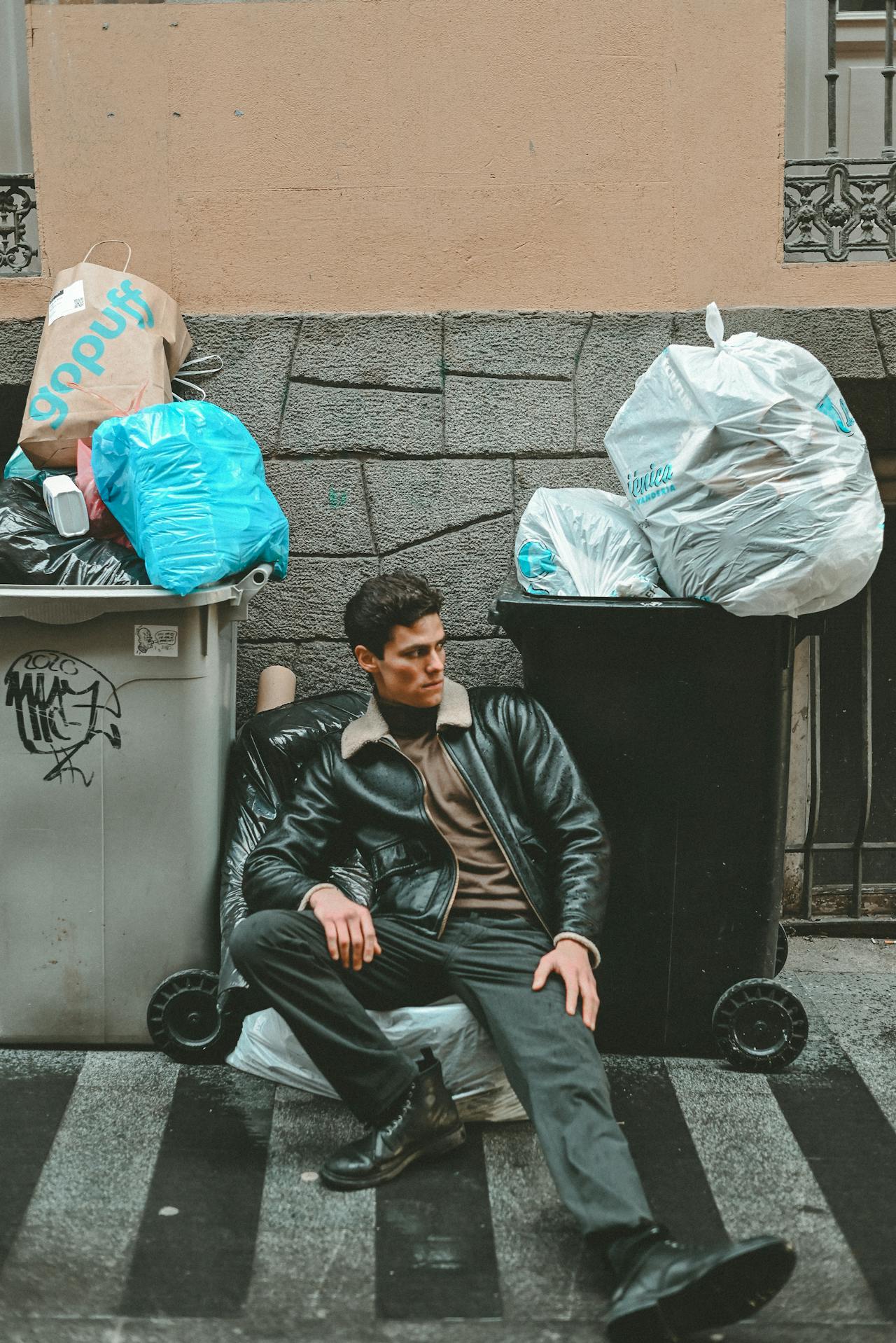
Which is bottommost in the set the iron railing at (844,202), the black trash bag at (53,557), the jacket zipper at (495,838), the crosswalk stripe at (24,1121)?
the crosswalk stripe at (24,1121)

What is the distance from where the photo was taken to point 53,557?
3205 millimetres

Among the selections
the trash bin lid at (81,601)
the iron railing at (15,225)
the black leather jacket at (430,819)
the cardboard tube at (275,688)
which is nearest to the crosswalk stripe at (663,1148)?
the black leather jacket at (430,819)

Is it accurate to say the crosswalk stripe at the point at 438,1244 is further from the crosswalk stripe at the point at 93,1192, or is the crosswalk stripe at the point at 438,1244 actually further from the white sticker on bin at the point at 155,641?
the white sticker on bin at the point at 155,641

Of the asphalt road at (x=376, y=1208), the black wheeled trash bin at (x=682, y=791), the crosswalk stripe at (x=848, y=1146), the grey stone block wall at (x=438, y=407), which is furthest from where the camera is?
the grey stone block wall at (x=438, y=407)

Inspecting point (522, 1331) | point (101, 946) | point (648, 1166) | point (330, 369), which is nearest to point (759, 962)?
point (648, 1166)

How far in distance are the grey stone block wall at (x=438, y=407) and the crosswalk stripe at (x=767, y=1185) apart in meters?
1.61

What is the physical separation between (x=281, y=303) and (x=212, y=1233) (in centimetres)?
278

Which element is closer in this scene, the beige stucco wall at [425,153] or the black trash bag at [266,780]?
the black trash bag at [266,780]

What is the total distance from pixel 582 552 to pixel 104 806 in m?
1.39

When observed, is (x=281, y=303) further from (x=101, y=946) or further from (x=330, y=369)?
(x=101, y=946)

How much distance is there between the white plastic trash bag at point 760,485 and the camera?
9.93 ft

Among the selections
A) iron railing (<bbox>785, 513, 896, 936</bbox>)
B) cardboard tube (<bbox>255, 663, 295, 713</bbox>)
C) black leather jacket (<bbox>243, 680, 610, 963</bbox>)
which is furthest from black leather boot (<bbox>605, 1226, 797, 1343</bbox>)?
iron railing (<bbox>785, 513, 896, 936</bbox>)

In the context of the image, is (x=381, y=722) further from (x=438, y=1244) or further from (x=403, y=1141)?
(x=438, y=1244)

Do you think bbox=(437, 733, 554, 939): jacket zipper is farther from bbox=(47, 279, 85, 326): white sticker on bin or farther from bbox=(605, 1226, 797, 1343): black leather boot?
bbox=(47, 279, 85, 326): white sticker on bin
